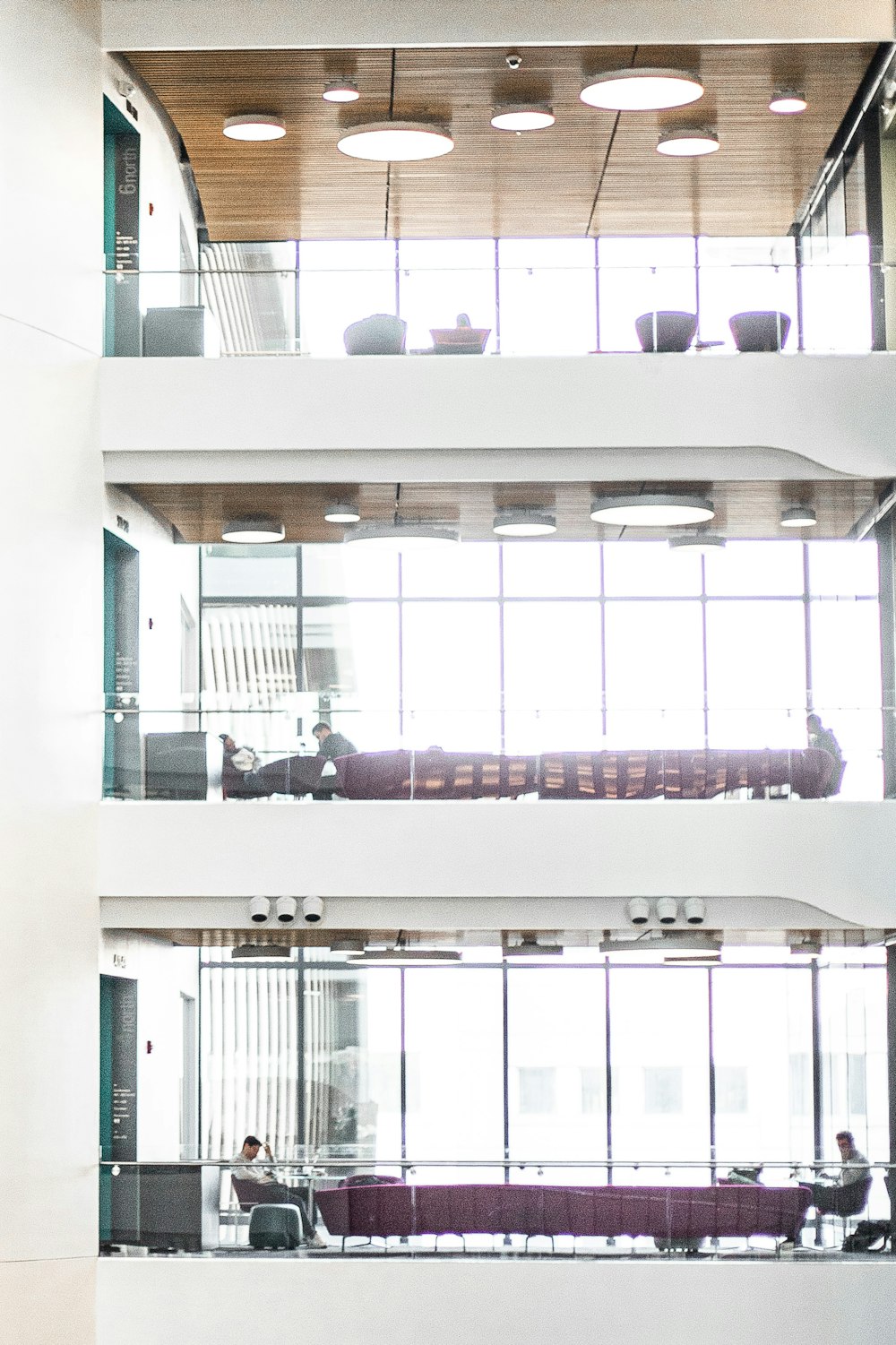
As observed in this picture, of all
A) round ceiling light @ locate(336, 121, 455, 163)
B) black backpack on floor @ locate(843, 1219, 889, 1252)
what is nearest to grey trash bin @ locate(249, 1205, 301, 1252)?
black backpack on floor @ locate(843, 1219, 889, 1252)

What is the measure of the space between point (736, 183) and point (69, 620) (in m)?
8.13

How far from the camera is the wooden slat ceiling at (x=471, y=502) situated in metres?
15.7

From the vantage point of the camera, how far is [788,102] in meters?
16.3

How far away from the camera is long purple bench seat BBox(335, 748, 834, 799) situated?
14.7 meters

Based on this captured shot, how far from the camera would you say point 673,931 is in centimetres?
1541

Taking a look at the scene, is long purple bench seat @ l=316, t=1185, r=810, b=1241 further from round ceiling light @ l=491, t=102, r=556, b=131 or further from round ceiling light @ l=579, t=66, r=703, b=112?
round ceiling light @ l=491, t=102, r=556, b=131

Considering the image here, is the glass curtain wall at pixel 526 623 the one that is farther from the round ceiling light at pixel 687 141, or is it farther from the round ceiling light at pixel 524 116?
the round ceiling light at pixel 524 116

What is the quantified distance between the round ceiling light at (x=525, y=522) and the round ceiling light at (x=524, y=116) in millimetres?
3292

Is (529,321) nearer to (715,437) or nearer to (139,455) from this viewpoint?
(715,437)

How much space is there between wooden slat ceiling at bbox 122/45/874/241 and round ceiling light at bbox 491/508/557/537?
336 cm

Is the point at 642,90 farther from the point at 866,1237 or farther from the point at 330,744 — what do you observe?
the point at 866,1237

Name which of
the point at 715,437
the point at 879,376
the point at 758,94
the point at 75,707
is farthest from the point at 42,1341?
the point at 758,94

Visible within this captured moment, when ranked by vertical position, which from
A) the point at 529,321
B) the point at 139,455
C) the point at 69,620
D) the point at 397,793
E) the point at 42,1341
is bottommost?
the point at 42,1341

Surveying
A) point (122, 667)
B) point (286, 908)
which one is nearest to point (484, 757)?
point (286, 908)
